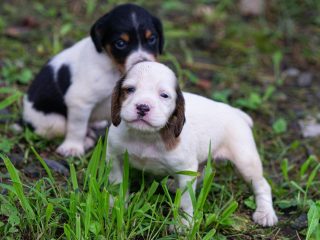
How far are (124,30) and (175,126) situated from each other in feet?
4.53

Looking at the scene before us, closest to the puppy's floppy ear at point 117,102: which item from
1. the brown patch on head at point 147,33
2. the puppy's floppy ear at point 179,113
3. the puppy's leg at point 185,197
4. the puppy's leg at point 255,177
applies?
the puppy's floppy ear at point 179,113

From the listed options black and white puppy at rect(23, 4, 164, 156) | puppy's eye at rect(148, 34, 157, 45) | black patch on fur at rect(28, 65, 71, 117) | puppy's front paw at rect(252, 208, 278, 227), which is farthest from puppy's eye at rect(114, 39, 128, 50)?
puppy's front paw at rect(252, 208, 278, 227)

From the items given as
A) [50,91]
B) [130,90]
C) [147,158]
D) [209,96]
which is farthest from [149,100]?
[209,96]

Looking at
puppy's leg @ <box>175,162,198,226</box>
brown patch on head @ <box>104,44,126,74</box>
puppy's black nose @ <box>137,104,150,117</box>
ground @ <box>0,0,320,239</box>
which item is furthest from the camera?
brown patch on head @ <box>104,44,126,74</box>

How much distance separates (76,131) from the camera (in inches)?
217

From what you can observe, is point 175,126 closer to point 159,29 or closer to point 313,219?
point 313,219

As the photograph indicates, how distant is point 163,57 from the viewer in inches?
283

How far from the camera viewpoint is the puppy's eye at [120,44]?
5.23 meters

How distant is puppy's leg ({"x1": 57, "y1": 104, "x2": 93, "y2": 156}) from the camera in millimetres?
5453

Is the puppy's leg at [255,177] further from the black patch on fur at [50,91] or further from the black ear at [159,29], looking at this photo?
the black patch on fur at [50,91]

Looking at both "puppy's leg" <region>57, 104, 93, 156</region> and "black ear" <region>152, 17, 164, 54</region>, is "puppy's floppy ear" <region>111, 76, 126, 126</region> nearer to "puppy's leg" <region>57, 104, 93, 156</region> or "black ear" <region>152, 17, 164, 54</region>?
"puppy's leg" <region>57, 104, 93, 156</region>

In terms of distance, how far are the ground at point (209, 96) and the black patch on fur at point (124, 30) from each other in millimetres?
986

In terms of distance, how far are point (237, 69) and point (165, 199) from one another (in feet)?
11.2

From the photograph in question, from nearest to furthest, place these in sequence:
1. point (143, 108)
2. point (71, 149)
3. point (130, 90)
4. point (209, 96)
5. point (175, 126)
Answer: point (143, 108)
point (130, 90)
point (175, 126)
point (71, 149)
point (209, 96)
